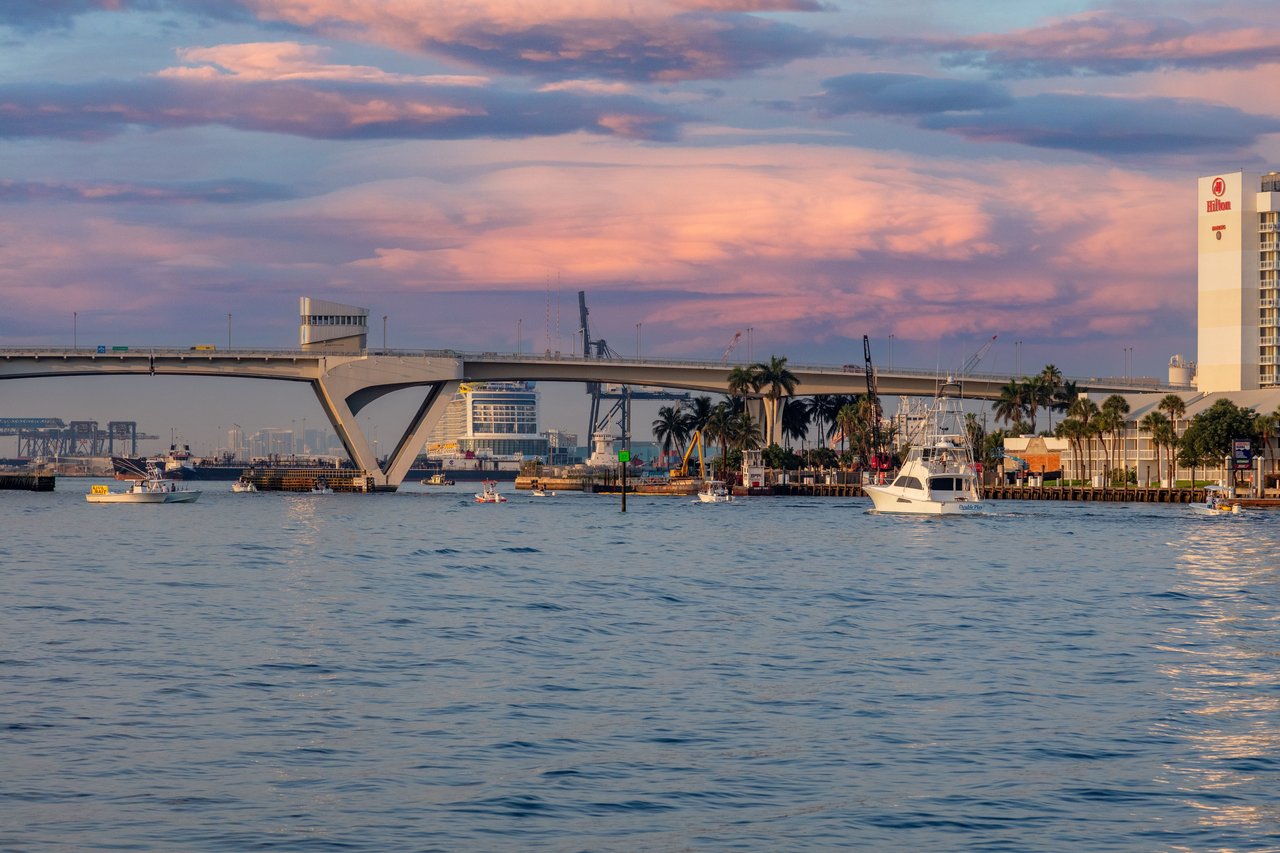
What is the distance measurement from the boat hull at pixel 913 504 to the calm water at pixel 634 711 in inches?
2183

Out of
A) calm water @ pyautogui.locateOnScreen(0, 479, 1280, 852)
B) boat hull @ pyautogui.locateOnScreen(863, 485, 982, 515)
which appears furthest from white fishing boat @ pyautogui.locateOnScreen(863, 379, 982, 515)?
calm water @ pyautogui.locateOnScreen(0, 479, 1280, 852)

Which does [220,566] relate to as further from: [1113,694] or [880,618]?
[1113,694]

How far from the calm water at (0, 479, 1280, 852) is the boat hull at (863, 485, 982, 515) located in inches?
2183

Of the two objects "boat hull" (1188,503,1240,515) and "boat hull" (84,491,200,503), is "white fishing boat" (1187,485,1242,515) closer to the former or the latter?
"boat hull" (1188,503,1240,515)

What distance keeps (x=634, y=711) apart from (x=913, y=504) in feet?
305

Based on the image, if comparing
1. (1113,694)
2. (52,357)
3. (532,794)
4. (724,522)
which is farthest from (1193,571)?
(52,357)

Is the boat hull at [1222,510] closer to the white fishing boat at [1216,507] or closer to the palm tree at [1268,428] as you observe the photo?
the white fishing boat at [1216,507]

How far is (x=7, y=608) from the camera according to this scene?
42.2 meters

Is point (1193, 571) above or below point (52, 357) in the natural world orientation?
below

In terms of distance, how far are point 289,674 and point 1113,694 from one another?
15.4 m

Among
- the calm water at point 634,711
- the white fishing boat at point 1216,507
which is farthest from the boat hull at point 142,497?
the white fishing boat at point 1216,507

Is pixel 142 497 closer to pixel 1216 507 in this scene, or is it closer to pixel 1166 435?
pixel 1216 507

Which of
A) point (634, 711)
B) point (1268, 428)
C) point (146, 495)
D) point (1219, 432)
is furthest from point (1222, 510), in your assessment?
point (634, 711)

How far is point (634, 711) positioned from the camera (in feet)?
85.3
